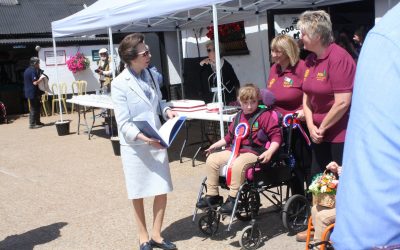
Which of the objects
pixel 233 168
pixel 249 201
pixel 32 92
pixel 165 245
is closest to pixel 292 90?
pixel 233 168

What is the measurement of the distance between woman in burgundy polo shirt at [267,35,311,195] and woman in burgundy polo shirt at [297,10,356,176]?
0.46m

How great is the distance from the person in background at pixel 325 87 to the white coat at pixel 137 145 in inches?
47.3

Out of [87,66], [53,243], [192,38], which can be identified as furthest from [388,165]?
[87,66]

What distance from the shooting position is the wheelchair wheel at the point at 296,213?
401 cm

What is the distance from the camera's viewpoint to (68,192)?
20.4ft

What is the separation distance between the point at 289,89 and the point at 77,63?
13040mm

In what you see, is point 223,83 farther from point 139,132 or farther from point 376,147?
point 376,147

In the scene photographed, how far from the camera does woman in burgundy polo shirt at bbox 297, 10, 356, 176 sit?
344cm

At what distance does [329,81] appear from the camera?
3.50 metres

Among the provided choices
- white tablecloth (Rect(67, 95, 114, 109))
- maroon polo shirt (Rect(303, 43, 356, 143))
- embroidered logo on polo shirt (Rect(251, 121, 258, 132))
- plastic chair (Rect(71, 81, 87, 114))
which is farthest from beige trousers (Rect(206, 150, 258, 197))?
plastic chair (Rect(71, 81, 87, 114))

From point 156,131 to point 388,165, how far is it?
9.89ft

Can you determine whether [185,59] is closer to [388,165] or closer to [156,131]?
[156,131]

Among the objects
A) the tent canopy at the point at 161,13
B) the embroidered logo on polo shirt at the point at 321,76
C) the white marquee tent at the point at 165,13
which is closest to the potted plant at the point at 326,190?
the embroidered logo on polo shirt at the point at 321,76

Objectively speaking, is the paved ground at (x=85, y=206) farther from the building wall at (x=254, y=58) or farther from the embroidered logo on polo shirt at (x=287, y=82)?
the building wall at (x=254, y=58)
